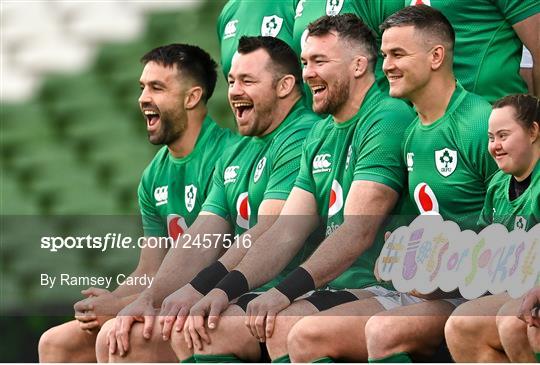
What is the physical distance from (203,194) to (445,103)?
1.10m

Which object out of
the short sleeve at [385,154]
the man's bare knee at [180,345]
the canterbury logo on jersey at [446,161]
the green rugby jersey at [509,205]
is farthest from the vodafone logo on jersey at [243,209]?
the green rugby jersey at [509,205]

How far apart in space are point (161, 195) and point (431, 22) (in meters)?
1.29

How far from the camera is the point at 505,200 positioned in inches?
151

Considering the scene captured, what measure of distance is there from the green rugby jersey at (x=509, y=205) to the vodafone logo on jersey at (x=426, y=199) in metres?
0.16

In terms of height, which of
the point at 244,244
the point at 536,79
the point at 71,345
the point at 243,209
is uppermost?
the point at 536,79

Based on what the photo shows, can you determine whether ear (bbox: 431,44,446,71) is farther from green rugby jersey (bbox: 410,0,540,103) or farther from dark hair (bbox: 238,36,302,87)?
dark hair (bbox: 238,36,302,87)

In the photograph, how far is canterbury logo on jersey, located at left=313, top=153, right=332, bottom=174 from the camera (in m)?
4.35

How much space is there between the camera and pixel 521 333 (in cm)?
362

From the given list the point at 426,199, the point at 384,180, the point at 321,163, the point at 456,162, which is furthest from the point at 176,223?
the point at 456,162

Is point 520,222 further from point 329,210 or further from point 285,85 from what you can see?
point 285,85

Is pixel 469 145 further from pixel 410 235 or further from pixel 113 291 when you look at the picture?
pixel 113 291

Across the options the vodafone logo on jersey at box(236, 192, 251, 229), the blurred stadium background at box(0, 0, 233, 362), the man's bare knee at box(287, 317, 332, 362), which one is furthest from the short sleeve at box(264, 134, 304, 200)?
the man's bare knee at box(287, 317, 332, 362)

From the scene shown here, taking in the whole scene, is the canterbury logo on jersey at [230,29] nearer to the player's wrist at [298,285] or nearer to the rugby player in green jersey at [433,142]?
the rugby player in green jersey at [433,142]

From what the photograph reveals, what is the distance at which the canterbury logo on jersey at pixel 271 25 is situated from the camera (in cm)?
481
